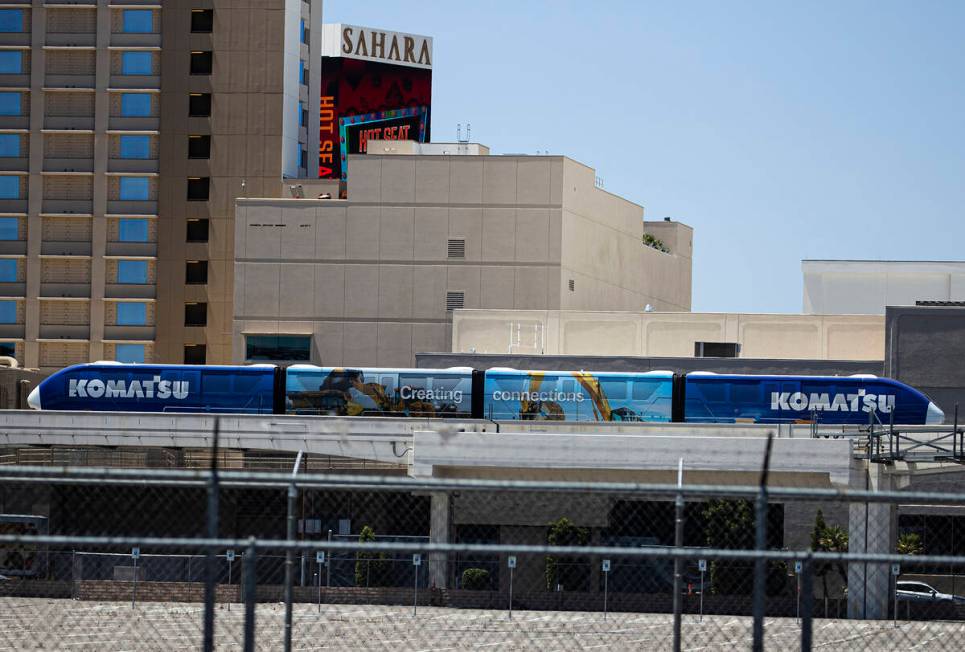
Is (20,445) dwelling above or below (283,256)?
below

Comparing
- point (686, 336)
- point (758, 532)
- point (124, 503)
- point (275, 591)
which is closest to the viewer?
point (758, 532)

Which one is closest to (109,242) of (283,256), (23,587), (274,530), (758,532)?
(283,256)

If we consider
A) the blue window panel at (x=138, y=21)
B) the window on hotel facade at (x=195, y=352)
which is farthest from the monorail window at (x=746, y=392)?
the blue window panel at (x=138, y=21)

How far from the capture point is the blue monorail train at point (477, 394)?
58781mm

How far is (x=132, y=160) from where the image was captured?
9469 cm

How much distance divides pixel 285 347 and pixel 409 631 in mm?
60655

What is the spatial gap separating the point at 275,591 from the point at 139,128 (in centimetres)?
6545

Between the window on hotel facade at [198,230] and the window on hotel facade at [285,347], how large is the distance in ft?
42.2

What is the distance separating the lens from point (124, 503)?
42656 mm

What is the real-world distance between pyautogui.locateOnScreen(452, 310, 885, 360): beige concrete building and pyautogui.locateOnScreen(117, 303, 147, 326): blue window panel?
25.7 m

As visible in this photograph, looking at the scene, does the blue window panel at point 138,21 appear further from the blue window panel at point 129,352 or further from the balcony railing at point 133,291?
the blue window panel at point 129,352

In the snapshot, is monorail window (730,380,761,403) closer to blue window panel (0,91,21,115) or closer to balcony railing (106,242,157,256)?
balcony railing (106,242,157,256)

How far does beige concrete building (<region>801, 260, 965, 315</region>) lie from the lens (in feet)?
274

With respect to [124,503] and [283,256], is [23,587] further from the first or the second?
[283,256]
